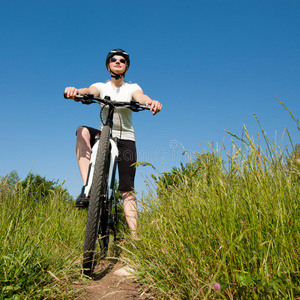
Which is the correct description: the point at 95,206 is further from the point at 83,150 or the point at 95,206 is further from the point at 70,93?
the point at 70,93

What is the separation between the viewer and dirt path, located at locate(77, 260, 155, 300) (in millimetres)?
2031

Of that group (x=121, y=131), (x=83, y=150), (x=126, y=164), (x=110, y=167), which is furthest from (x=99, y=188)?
(x=121, y=131)

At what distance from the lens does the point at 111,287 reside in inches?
90.7

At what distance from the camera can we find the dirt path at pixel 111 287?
6.66ft

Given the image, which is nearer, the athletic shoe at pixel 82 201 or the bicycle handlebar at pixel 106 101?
the athletic shoe at pixel 82 201

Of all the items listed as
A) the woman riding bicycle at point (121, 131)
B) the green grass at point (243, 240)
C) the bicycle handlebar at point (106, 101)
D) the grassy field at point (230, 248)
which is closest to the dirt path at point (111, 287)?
the grassy field at point (230, 248)

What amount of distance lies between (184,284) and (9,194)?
2404mm

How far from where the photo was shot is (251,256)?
1.42 m

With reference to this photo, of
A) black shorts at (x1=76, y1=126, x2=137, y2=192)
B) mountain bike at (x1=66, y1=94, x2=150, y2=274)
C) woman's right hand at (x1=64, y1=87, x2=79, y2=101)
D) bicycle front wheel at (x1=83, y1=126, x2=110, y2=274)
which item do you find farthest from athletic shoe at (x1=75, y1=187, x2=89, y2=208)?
woman's right hand at (x1=64, y1=87, x2=79, y2=101)

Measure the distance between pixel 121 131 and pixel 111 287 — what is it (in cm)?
213

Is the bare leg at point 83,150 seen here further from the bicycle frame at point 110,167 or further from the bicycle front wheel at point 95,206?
the bicycle front wheel at point 95,206

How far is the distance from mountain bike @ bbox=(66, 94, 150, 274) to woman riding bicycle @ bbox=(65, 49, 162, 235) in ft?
1.14

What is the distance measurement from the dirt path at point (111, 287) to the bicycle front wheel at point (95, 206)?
0.17 metres

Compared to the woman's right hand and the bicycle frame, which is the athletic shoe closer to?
the bicycle frame
